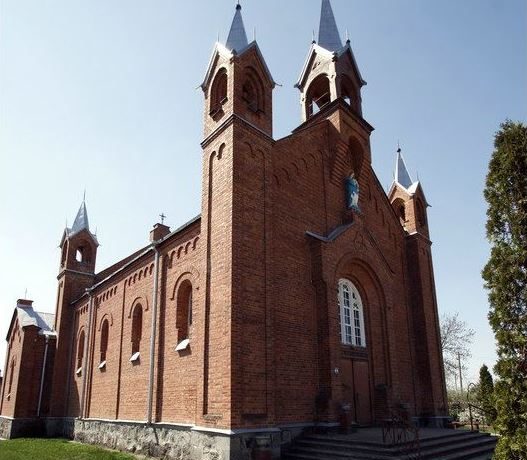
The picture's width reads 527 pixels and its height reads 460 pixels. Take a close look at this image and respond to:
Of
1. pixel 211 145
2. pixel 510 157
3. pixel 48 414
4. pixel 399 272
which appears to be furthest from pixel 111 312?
pixel 510 157

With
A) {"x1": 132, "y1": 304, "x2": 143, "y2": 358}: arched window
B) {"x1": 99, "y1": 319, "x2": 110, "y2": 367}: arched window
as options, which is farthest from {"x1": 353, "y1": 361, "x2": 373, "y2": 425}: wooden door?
{"x1": 99, "y1": 319, "x2": 110, "y2": 367}: arched window

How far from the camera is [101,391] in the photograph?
19.4 m

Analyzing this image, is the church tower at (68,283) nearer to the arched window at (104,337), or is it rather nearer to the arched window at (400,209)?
the arched window at (104,337)

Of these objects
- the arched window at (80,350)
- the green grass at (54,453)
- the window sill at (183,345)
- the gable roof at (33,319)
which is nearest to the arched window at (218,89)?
the window sill at (183,345)

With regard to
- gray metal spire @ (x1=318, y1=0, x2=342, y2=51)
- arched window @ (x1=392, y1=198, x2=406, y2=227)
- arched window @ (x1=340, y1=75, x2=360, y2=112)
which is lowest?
arched window @ (x1=392, y1=198, x2=406, y2=227)

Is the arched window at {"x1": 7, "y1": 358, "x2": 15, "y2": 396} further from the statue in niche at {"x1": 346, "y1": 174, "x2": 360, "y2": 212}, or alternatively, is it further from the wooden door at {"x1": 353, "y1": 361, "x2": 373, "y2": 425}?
the statue in niche at {"x1": 346, "y1": 174, "x2": 360, "y2": 212}

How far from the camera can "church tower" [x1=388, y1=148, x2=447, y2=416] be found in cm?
1720

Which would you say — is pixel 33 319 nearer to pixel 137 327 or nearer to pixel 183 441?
pixel 137 327

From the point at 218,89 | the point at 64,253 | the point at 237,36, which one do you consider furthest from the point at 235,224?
the point at 64,253

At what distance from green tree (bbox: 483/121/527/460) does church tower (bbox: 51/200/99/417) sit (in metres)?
21.1

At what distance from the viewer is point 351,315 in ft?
50.3

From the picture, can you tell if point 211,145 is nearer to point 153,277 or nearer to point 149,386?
point 153,277

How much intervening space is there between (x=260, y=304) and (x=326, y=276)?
2.74m

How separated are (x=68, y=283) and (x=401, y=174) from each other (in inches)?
733
